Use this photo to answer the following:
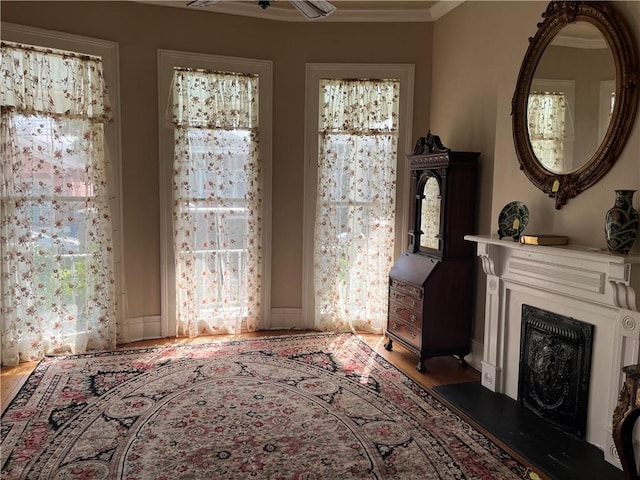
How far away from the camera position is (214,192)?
444cm

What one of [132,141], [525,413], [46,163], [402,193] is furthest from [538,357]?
[46,163]

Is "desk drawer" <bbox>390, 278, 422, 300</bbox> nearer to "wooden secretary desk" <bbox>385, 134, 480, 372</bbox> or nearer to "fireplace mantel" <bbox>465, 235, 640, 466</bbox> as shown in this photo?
"wooden secretary desk" <bbox>385, 134, 480, 372</bbox>

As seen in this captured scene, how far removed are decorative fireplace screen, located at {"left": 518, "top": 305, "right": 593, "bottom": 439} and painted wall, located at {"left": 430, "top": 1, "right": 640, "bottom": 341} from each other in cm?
51

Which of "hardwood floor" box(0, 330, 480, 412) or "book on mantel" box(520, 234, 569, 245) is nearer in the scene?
"book on mantel" box(520, 234, 569, 245)

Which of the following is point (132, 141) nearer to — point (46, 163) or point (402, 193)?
point (46, 163)

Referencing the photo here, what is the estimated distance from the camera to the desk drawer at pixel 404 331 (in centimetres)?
374

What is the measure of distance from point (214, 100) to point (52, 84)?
1.30 m

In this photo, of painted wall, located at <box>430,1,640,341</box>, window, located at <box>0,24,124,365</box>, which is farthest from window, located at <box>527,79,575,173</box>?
window, located at <box>0,24,124,365</box>

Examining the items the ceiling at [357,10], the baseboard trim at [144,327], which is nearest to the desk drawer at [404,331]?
the baseboard trim at [144,327]

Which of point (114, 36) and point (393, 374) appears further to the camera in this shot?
point (114, 36)

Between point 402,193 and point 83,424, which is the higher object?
point 402,193

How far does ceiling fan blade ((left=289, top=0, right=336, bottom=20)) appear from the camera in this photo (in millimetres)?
2346

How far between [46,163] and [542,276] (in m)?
3.74

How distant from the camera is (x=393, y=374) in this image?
11.9ft
